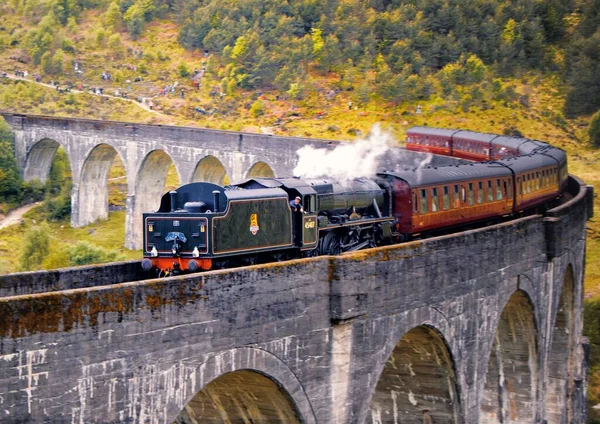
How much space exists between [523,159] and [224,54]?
6176 cm

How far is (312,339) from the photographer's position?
1852 centimetres

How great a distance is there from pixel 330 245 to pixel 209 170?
123 ft

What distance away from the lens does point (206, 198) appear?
20.0 meters

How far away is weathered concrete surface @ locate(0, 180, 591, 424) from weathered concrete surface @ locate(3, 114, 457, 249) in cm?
2055

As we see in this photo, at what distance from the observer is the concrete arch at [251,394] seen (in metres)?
17.0

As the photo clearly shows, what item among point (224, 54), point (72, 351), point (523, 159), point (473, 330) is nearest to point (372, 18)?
point (224, 54)

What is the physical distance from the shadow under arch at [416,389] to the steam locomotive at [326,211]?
3.04 m

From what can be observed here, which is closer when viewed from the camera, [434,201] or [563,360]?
[434,201]

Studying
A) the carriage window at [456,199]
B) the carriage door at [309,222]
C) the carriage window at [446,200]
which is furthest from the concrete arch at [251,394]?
the carriage window at [456,199]

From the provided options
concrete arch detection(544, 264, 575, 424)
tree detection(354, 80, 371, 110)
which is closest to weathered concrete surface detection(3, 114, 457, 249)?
concrete arch detection(544, 264, 575, 424)

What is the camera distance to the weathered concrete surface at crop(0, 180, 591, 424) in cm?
1398

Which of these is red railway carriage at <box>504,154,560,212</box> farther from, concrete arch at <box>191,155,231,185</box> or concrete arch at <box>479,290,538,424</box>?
concrete arch at <box>191,155,231,185</box>

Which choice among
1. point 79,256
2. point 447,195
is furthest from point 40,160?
point 447,195

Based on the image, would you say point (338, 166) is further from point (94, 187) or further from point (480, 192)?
point (94, 187)
